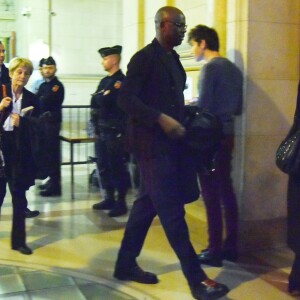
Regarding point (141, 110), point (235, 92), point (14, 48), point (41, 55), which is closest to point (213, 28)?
point (235, 92)

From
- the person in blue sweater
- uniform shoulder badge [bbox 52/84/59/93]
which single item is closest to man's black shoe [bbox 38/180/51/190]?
uniform shoulder badge [bbox 52/84/59/93]

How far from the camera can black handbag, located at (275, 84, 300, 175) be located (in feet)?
12.2

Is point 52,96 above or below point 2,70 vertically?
below

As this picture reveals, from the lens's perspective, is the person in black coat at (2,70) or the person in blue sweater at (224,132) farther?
the person in black coat at (2,70)

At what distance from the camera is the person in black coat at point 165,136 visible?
12.1 ft

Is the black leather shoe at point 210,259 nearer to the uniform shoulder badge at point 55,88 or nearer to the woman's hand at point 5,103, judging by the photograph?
the woman's hand at point 5,103

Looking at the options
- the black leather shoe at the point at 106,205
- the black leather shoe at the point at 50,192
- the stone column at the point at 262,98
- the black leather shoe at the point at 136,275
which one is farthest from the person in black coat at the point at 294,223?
the black leather shoe at the point at 50,192

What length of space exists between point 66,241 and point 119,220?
91 centimetres

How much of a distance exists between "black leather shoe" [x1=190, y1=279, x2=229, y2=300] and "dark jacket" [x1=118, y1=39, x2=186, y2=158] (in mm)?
880

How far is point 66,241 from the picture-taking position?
522 cm

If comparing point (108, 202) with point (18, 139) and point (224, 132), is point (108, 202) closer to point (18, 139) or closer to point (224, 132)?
point (18, 139)

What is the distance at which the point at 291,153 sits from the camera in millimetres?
3744

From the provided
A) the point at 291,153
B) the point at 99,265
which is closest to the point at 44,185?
the point at 99,265

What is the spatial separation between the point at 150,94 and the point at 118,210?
2.67 meters
